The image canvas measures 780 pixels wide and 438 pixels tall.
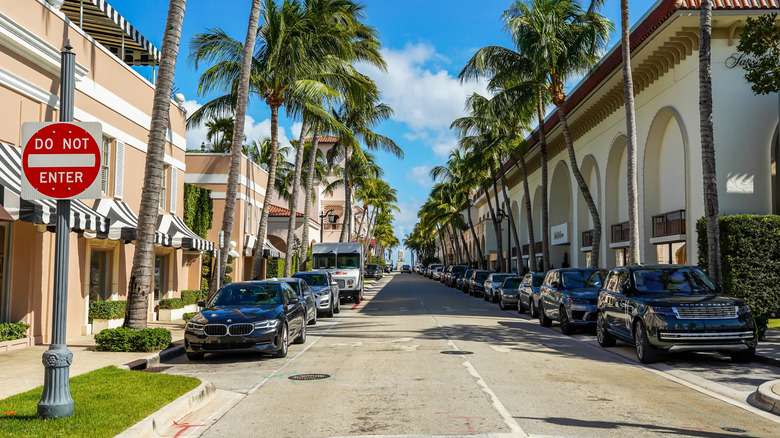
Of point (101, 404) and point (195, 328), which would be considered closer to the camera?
point (101, 404)

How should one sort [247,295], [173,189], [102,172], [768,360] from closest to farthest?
[768,360], [247,295], [102,172], [173,189]

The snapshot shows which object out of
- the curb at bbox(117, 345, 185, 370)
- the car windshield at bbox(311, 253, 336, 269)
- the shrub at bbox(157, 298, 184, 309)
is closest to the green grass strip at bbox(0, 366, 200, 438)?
the curb at bbox(117, 345, 185, 370)

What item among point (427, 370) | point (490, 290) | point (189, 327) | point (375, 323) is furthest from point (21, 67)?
point (490, 290)

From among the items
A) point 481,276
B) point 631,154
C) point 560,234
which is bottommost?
point 481,276

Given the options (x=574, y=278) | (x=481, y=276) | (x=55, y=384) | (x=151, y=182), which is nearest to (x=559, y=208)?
(x=481, y=276)

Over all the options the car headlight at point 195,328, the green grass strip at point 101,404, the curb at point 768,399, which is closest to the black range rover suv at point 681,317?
the curb at point 768,399

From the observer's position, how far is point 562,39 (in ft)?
83.7

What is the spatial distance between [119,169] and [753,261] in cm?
1865

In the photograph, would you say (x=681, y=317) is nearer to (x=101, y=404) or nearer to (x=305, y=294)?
(x=101, y=404)

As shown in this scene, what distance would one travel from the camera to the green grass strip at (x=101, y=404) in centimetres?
650

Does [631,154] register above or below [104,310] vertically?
above

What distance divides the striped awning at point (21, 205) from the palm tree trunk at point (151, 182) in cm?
103

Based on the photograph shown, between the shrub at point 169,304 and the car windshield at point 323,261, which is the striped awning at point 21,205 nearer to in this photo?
the shrub at point 169,304

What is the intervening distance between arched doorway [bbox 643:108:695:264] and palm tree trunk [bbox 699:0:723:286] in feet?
25.0
